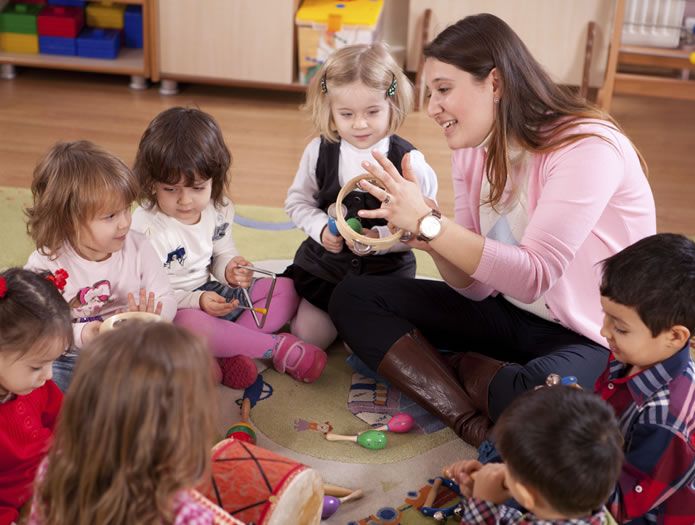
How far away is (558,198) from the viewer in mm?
1664

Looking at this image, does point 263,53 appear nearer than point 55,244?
No

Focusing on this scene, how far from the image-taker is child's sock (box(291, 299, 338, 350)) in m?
2.08

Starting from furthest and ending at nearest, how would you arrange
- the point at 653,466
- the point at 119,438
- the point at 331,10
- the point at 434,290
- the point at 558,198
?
the point at 331,10, the point at 434,290, the point at 558,198, the point at 653,466, the point at 119,438

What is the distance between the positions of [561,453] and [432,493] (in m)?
0.53

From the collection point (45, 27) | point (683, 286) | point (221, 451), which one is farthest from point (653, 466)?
point (45, 27)

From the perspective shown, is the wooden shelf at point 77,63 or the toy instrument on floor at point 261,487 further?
the wooden shelf at point 77,63

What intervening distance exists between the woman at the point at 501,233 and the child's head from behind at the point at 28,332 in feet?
1.78

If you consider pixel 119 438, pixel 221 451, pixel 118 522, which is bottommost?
pixel 221 451

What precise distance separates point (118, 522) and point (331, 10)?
8.64 feet

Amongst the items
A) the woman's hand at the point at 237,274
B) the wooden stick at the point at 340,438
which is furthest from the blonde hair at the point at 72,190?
the wooden stick at the point at 340,438

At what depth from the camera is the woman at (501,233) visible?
166 centimetres

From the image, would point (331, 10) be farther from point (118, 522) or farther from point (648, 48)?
point (118, 522)

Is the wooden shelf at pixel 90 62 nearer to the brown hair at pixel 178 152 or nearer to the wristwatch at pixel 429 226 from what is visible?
the brown hair at pixel 178 152

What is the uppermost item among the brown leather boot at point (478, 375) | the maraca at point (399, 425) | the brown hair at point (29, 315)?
the brown hair at point (29, 315)
